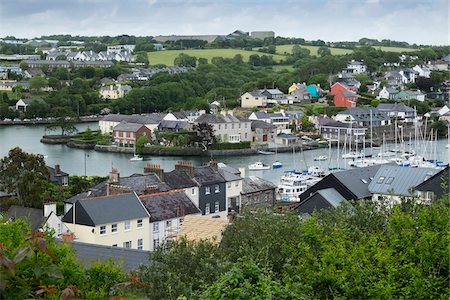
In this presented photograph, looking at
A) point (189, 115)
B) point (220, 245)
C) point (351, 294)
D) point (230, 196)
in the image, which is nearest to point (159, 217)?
point (230, 196)

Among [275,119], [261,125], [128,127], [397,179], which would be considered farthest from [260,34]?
[397,179]

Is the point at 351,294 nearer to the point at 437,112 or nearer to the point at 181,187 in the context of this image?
the point at 181,187

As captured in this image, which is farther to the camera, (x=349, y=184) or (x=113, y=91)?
(x=113, y=91)

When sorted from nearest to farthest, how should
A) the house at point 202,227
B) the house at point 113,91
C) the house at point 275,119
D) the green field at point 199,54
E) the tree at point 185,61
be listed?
the house at point 202,227, the house at point 275,119, the house at point 113,91, the tree at point 185,61, the green field at point 199,54

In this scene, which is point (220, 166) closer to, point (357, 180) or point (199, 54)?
point (357, 180)

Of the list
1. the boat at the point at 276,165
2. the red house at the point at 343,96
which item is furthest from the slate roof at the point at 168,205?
the red house at the point at 343,96

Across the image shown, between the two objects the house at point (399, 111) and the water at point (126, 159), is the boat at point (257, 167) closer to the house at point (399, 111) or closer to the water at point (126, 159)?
the water at point (126, 159)
